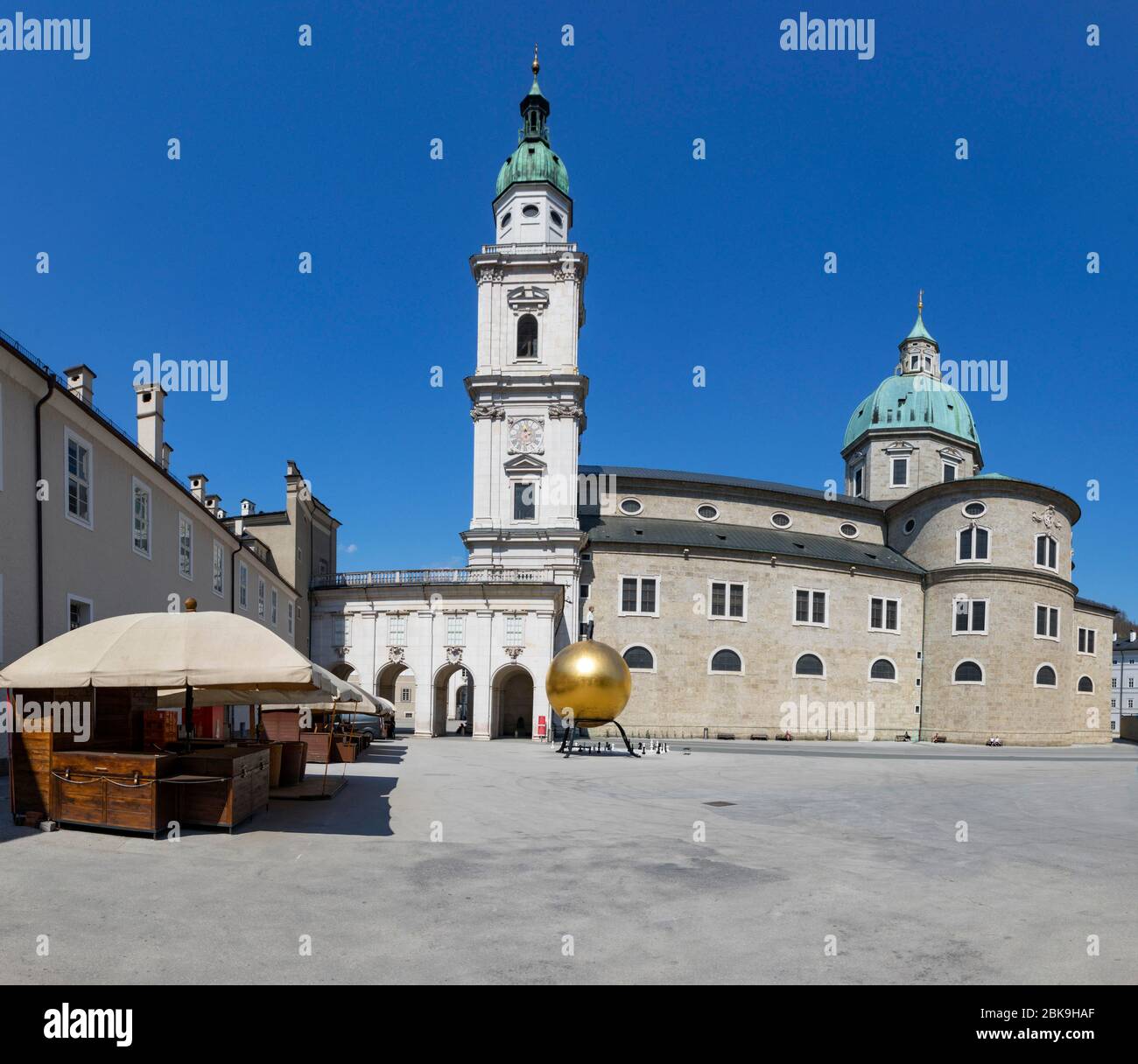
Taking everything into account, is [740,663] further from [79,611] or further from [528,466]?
[79,611]

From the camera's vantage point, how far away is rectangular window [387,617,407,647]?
42281 mm

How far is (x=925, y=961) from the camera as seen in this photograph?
652 centimetres

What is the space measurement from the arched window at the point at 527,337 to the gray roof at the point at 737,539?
36.0 feet

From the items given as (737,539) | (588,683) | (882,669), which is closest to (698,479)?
(737,539)

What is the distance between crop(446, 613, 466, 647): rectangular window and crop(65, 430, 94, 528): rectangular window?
23602mm

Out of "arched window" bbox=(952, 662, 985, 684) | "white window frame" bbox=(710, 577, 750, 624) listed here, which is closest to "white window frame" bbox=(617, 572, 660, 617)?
"white window frame" bbox=(710, 577, 750, 624)

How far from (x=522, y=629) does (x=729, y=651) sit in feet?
49.1

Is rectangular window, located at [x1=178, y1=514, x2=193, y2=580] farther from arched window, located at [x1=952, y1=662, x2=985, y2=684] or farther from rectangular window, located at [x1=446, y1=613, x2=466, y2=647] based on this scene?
arched window, located at [x1=952, y1=662, x2=985, y2=684]

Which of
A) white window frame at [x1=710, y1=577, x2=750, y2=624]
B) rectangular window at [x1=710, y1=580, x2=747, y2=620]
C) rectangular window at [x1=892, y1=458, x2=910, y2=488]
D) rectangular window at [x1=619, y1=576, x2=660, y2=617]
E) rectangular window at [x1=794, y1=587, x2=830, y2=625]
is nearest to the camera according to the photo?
rectangular window at [x1=619, y1=576, x2=660, y2=617]

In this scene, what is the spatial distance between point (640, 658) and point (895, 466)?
117ft

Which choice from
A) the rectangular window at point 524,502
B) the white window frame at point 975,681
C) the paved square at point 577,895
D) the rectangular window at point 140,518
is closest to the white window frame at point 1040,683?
the white window frame at point 975,681

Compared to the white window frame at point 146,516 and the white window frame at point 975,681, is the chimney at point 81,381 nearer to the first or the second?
the white window frame at point 146,516
